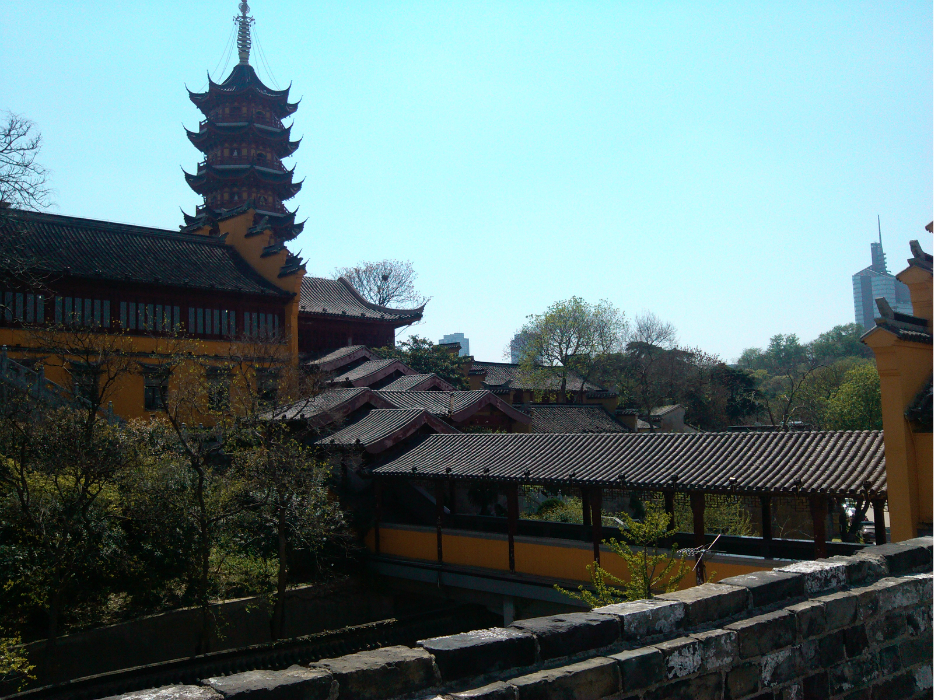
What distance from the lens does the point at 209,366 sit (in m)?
27.6

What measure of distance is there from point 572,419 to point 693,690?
2841 cm

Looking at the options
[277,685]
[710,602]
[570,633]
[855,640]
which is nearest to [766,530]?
[855,640]

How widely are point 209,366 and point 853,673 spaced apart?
2616 centimetres

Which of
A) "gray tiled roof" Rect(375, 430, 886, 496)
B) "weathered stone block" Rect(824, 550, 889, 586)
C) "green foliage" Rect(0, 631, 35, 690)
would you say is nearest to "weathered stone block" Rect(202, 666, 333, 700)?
"weathered stone block" Rect(824, 550, 889, 586)

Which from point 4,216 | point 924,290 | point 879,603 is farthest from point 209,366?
point 879,603

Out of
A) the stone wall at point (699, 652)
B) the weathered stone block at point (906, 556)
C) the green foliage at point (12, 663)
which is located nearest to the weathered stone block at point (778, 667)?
the stone wall at point (699, 652)

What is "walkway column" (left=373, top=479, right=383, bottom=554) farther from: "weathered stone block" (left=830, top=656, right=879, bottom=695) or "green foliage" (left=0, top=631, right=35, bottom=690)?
"weathered stone block" (left=830, top=656, right=879, bottom=695)

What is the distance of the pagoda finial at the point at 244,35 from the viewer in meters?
45.8

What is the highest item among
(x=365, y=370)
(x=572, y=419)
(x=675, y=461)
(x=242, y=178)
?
(x=242, y=178)

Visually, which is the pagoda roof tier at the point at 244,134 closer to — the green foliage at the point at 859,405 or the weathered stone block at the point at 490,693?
the green foliage at the point at 859,405

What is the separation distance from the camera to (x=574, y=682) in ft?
10.7

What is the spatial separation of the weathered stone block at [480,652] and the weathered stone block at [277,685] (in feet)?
1.63

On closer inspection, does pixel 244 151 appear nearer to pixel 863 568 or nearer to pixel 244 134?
pixel 244 134

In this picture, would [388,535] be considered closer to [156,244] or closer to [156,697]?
[156,697]
